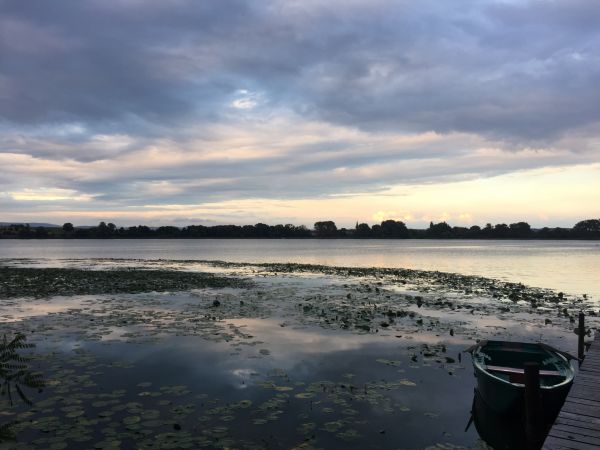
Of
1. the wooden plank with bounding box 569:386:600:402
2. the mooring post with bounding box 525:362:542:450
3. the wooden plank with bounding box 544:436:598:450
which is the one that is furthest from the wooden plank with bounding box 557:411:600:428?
the wooden plank with bounding box 569:386:600:402

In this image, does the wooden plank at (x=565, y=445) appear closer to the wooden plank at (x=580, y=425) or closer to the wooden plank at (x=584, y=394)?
the wooden plank at (x=580, y=425)

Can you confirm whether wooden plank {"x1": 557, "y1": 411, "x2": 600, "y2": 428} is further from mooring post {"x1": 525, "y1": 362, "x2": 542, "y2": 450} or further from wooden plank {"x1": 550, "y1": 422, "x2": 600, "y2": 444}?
mooring post {"x1": 525, "y1": 362, "x2": 542, "y2": 450}

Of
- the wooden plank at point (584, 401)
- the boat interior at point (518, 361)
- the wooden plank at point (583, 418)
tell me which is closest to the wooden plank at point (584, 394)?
the wooden plank at point (584, 401)

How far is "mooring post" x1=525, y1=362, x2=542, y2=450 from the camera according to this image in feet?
29.8

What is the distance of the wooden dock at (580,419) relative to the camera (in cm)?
777

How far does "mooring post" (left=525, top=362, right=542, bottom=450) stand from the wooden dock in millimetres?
474

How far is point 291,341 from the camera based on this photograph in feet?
54.3

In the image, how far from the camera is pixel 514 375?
11.5 m

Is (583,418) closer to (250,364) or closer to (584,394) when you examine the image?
(584,394)

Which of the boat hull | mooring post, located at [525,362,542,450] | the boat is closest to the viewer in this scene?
mooring post, located at [525,362,542,450]

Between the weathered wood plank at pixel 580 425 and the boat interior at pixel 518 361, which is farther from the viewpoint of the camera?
the boat interior at pixel 518 361

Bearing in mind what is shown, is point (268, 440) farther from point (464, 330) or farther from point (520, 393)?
point (464, 330)

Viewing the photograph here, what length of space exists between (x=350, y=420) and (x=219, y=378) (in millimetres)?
4216

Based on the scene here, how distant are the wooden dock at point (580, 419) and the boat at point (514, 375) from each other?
12.8 inches
